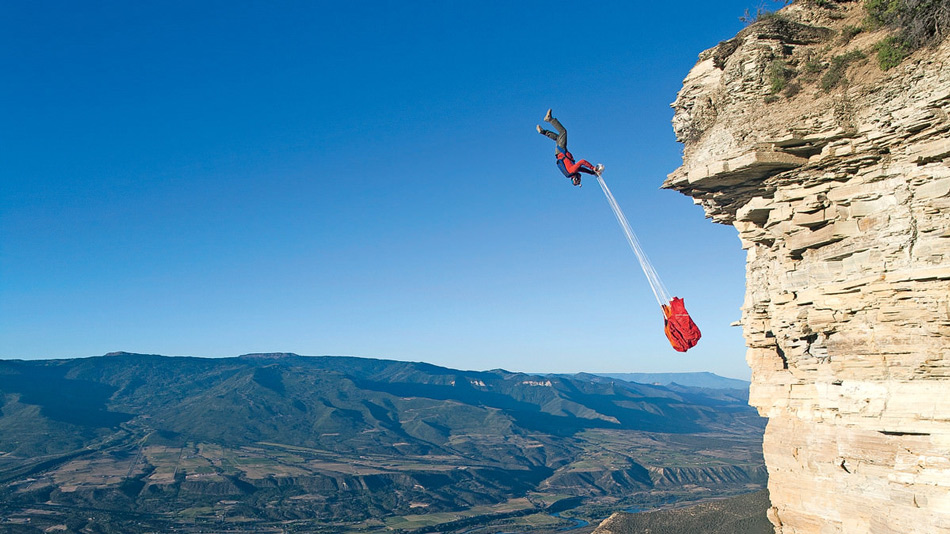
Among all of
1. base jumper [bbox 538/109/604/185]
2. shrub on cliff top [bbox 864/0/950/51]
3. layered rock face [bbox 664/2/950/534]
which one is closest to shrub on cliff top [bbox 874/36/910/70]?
shrub on cliff top [bbox 864/0/950/51]

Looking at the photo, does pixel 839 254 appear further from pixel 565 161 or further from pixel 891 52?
pixel 565 161

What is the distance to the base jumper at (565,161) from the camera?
786 inches

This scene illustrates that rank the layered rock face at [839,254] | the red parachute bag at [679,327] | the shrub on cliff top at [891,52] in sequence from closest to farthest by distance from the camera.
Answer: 1. the layered rock face at [839,254]
2. the shrub on cliff top at [891,52]
3. the red parachute bag at [679,327]

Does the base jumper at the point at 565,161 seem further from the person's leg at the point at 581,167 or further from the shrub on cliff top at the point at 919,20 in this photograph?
the shrub on cliff top at the point at 919,20

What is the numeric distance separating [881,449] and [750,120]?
7.81 meters

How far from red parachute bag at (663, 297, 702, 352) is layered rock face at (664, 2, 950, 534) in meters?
2.67

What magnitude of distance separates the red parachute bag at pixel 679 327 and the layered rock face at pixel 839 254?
2.67m

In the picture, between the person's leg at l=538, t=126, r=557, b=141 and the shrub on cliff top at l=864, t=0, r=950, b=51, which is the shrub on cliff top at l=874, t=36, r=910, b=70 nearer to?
the shrub on cliff top at l=864, t=0, r=950, b=51

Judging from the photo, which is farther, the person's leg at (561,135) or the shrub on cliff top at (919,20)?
the person's leg at (561,135)

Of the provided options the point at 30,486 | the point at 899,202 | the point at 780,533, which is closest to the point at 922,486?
the point at 780,533

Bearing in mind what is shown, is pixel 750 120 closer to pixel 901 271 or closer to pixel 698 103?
pixel 698 103

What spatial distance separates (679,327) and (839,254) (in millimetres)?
6658

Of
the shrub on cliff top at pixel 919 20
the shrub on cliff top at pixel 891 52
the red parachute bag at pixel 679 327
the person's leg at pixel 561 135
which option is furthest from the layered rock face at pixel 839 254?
the person's leg at pixel 561 135

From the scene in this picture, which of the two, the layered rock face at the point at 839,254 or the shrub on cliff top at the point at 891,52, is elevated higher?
the shrub on cliff top at the point at 891,52
